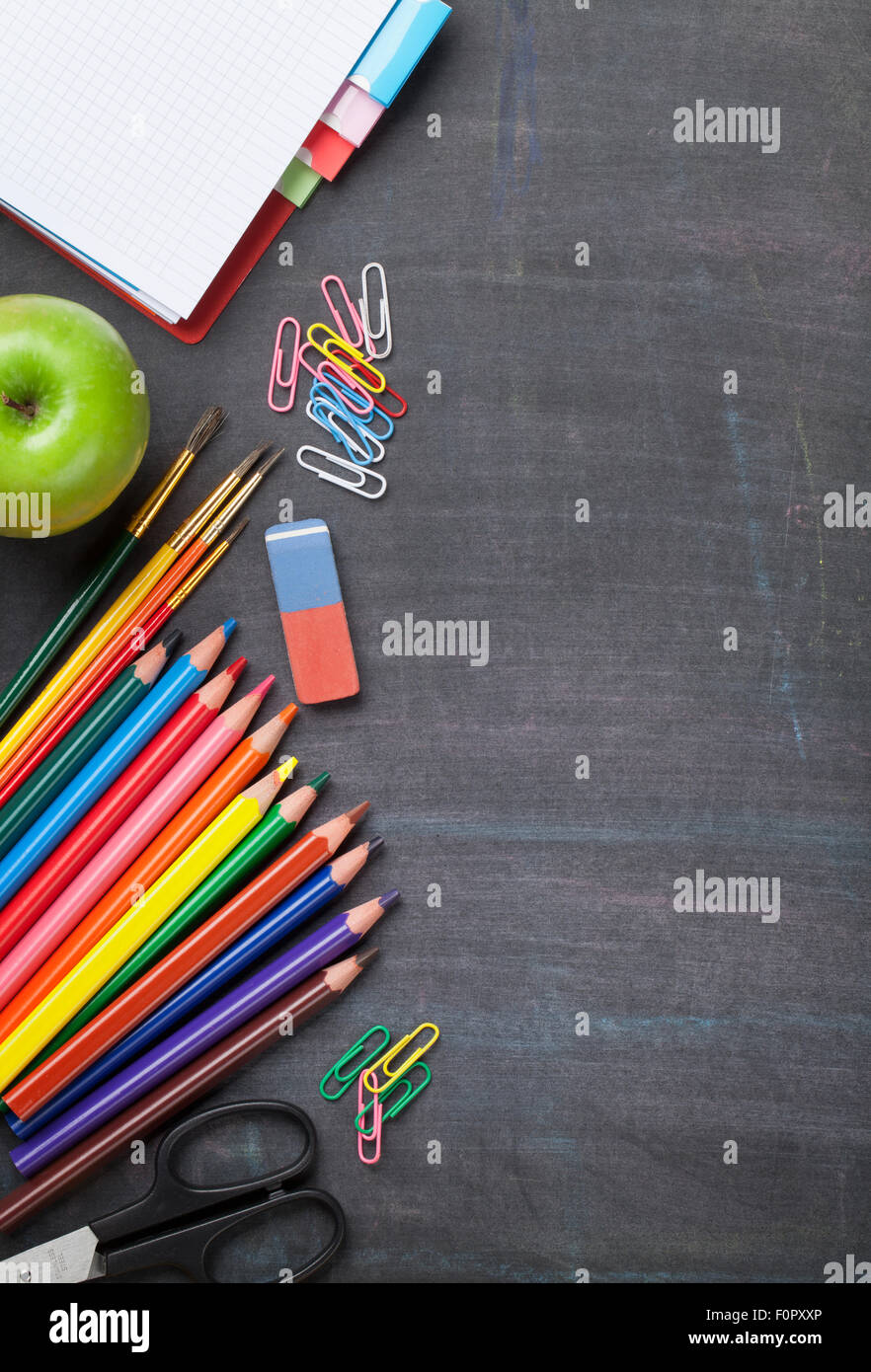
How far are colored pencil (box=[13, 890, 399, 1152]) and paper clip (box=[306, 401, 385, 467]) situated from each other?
56 cm

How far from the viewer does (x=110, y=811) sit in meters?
1.29

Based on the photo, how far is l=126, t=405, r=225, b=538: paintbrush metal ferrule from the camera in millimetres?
1333

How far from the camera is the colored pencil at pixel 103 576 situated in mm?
1308

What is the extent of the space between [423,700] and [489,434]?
351 millimetres

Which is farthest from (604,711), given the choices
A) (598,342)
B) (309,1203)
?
(309,1203)

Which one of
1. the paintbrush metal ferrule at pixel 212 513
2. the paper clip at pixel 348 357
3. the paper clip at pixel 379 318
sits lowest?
the paintbrush metal ferrule at pixel 212 513

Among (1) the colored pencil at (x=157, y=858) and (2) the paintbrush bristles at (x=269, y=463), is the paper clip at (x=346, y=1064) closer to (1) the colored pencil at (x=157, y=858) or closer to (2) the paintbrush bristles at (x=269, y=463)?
(1) the colored pencil at (x=157, y=858)

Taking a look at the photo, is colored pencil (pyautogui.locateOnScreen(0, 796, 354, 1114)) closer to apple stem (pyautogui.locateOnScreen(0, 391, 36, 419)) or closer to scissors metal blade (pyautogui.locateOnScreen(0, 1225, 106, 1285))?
scissors metal blade (pyautogui.locateOnScreen(0, 1225, 106, 1285))

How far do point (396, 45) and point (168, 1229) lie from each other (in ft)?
4.81

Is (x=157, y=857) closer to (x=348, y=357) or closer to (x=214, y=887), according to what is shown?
(x=214, y=887)

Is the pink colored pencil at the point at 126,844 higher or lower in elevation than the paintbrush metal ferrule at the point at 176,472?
lower

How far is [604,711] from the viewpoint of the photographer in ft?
4.48

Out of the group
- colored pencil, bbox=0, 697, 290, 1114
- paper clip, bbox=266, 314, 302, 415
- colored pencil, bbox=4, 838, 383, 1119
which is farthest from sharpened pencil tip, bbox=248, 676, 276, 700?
paper clip, bbox=266, 314, 302, 415

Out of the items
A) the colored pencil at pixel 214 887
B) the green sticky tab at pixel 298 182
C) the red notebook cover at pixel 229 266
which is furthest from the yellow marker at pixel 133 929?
the green sticky tab at pixel 298 182
